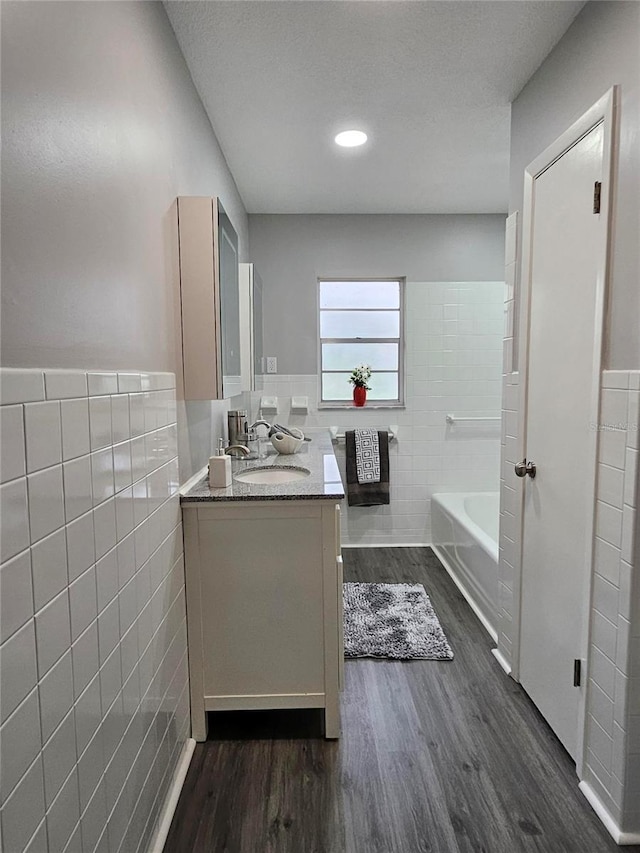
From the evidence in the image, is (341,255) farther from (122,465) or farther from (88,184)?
(122,465)

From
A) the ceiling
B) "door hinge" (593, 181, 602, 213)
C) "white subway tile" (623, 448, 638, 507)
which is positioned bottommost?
"white subway tile" (623, 448, 638, 507)

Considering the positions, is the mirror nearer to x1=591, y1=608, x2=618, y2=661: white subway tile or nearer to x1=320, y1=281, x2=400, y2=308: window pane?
x1=591, y1=608, x2=618, y2=661: white subway tile

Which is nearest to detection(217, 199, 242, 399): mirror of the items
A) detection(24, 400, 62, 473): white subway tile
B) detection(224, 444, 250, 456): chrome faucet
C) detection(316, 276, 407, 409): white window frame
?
detection(224, 444, 250, 456): chrome faucet

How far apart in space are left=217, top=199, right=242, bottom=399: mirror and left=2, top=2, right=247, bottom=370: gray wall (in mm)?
226

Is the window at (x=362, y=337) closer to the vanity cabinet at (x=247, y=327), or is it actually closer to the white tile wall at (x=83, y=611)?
the vanity cabinet at (x=247, y=327)

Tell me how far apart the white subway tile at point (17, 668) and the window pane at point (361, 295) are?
335 cm

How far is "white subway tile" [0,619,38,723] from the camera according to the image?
0.69 metres

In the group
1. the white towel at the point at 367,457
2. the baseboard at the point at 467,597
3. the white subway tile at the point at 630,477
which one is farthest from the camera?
the white towel at the point at 367,457

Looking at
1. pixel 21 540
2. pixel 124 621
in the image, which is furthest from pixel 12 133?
pixel 124 621

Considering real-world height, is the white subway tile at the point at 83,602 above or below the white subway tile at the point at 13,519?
below

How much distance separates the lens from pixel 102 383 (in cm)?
106

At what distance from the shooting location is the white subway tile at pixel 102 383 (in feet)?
3.31

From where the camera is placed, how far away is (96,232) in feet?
3.46

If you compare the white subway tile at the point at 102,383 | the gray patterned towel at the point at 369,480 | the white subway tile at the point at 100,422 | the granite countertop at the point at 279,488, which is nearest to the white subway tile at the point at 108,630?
the white subway tile at the point at 100,422
